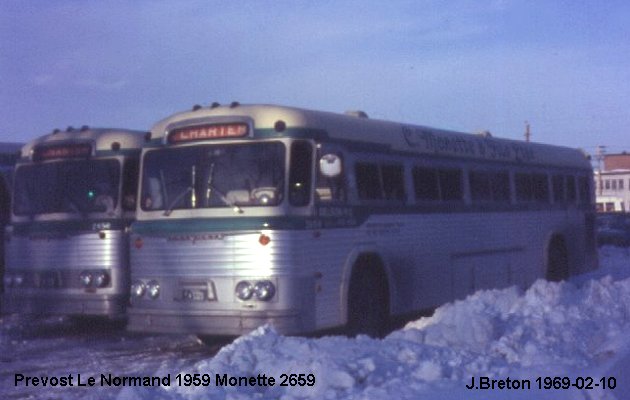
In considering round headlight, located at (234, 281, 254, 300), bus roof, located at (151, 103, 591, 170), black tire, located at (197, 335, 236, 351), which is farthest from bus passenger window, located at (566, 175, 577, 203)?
round headlight, located at (234, 281, 254, 300)

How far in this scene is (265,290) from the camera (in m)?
10.4

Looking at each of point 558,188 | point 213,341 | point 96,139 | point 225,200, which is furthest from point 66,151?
point 558,188

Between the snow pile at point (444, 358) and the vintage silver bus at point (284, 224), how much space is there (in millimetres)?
1391

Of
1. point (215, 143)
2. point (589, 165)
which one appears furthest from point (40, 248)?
point (589, 165)

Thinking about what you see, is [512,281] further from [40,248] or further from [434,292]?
[40,248]

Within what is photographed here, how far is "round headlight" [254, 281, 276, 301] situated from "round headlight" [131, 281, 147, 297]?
1718mm

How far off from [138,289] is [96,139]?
3.28 metres

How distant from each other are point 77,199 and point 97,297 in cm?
148

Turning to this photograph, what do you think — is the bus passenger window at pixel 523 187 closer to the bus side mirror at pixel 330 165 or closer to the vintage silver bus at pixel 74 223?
the vintage silver bus at pixel 74 223

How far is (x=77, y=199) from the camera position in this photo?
1356 cm

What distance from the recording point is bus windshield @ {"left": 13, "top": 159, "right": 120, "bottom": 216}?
1351cm

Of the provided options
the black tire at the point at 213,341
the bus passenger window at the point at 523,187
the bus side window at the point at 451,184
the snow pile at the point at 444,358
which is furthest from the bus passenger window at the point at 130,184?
the bus passenger window at the point at 523,187

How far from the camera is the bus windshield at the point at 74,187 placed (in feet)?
44.3

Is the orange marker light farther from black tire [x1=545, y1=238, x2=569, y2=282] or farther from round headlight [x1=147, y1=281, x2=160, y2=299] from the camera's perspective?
black tire [x1=545, y1=238, x2=569, y2=282]
